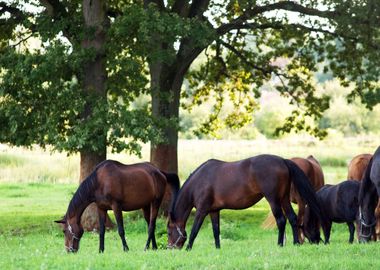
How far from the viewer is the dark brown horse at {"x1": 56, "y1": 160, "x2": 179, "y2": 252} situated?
16.9 metres

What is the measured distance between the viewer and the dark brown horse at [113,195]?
665 inches

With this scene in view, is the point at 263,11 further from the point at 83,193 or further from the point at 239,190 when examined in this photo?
the point at 239,190

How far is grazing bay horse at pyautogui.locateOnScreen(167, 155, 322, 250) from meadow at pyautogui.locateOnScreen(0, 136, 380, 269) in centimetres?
62

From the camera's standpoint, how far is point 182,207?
16641 mm

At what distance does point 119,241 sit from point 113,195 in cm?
476

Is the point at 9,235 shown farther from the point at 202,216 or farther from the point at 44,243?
the point at 202,216

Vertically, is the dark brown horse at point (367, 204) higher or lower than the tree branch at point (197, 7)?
A: lower

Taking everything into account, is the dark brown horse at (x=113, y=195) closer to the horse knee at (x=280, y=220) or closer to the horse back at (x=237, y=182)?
the horse back at (x=237, y=182)

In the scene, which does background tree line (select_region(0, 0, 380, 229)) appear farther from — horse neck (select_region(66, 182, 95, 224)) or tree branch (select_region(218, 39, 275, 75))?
horse neck (select_region(66, 182, 95, 224))

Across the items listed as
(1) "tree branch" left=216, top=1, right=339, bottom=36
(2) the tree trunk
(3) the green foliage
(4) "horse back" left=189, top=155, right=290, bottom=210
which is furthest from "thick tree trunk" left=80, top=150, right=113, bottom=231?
(4) "horse back" left=189, top=155, right=290, bottom=210

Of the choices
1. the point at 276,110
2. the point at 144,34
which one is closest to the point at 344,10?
the point at 144,34

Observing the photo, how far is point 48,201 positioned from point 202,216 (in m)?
21.7

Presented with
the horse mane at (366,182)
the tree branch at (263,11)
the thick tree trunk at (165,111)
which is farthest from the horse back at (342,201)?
the tree branch at (263,11)

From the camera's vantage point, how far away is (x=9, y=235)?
25.0m
